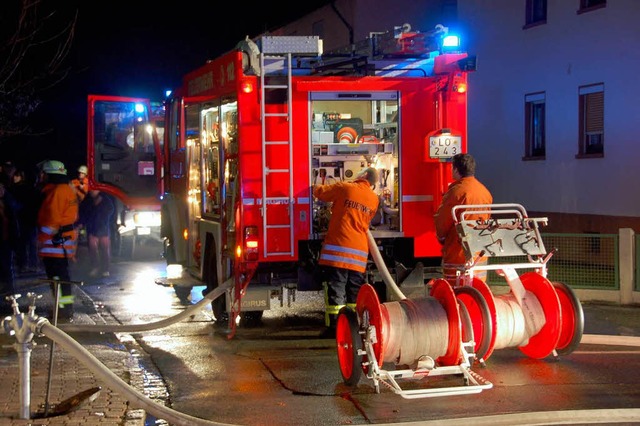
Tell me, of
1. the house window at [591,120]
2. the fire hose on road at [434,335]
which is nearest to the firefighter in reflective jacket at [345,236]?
the fire hose on road at [434,335]

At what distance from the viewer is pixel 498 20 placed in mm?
20516

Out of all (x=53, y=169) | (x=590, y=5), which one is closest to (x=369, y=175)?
(x=53, y=169)

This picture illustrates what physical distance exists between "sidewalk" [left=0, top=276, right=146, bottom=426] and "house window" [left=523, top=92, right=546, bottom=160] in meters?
11.9

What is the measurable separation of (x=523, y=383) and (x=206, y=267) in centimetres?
464

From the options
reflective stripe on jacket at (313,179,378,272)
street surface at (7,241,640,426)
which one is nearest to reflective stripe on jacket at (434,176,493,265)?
reflective stripe on jacket at (313,179,378,272)

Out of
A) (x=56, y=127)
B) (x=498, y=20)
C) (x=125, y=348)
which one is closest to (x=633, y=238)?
(x=125, y=348)

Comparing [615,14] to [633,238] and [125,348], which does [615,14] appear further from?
[125,348]

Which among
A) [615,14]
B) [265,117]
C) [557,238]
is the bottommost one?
[557,238]

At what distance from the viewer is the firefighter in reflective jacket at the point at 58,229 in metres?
10.5

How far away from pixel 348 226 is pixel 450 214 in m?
1.01

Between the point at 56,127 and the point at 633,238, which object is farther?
the point at 56,127

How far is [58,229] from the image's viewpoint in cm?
1055

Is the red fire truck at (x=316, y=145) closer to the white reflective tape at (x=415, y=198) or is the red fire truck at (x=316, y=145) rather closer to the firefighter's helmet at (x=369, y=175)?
the white reflective tape at (x=415, y=198)

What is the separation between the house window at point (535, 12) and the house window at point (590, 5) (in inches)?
52.3
